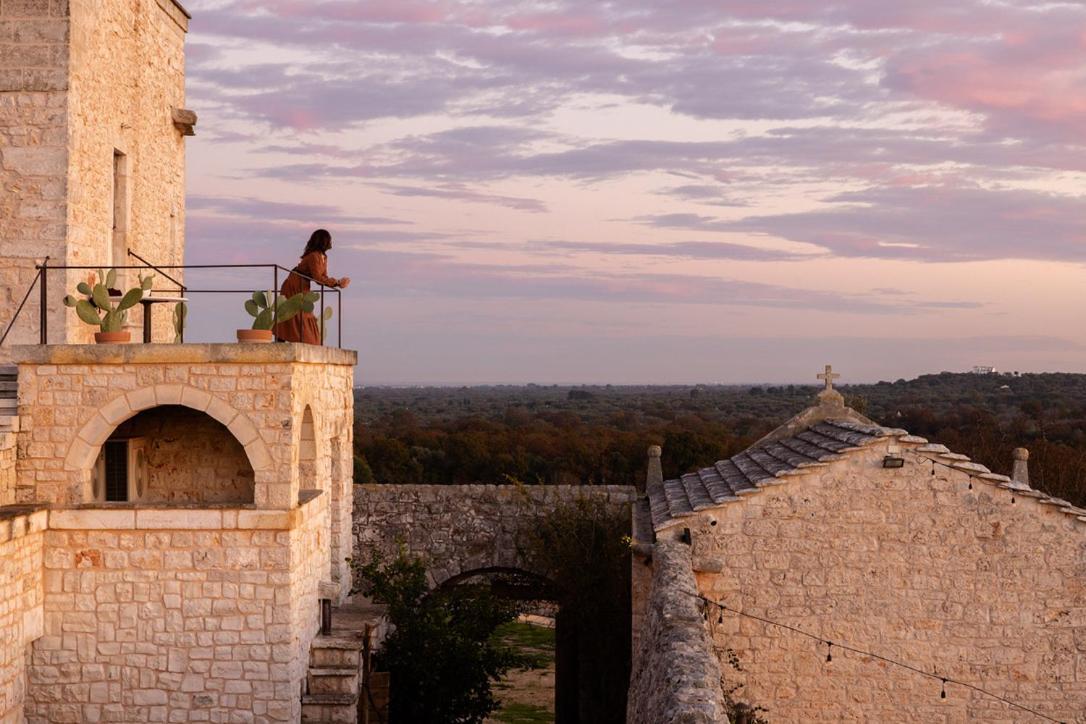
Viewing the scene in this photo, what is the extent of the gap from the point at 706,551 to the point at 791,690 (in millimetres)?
1695

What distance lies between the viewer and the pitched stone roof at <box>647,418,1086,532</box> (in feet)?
40.5

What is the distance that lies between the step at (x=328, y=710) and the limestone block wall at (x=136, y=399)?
2.06 m

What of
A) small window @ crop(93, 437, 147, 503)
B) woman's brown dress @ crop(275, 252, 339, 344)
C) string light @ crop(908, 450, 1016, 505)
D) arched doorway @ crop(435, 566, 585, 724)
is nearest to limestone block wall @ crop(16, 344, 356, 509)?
small window @ crop(93, 437, 147, 503)

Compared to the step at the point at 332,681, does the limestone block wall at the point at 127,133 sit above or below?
above

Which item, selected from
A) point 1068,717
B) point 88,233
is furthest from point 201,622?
point 1068,717

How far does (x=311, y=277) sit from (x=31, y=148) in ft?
11.6

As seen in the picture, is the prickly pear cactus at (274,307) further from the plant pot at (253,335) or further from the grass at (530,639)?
the grass at (530,639)

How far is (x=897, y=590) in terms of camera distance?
1244 centimetres

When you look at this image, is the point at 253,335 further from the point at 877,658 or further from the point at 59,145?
the point at 877,658

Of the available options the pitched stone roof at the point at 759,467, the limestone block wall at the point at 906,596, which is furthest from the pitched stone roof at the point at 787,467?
the limestone block wall at the point at 906,596

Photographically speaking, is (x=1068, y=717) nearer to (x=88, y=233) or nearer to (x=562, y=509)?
(x=562, y=509)

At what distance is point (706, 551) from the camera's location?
1267 cm

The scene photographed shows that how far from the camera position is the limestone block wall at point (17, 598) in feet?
32.5

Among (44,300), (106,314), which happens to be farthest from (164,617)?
(44,300)
